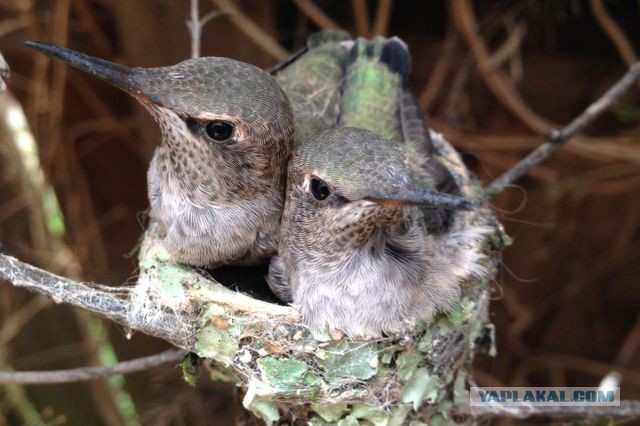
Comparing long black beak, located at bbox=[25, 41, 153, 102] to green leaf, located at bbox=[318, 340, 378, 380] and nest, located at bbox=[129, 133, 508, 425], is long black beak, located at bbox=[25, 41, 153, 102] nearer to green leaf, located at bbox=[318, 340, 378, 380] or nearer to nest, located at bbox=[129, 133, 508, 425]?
nest, located at bbox=[129, 133, 508, 425]

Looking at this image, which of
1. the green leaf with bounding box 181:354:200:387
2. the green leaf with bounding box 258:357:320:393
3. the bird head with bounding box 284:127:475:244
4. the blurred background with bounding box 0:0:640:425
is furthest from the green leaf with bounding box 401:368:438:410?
the blurred background with bounding box 0:0:640:425

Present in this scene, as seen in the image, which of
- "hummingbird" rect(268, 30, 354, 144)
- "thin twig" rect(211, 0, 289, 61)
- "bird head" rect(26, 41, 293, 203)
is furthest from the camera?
"thin twig" rect(211, 0, 289, 61)

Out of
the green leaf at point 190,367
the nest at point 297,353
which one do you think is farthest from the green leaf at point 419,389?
the green leaf at point 190,367

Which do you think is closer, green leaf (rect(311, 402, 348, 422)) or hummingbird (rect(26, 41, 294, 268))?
hummingbird (rect(26, 41, 294, 268))

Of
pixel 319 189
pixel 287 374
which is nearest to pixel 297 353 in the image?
pixel 287 374

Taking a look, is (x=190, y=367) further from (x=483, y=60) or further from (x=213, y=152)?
(x=483, y=60)

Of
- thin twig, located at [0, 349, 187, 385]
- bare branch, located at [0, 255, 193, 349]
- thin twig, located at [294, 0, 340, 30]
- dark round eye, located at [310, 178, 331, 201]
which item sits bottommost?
thin twig, located at [0, 349, 187, 385]

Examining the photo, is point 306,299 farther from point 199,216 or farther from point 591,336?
point 591,336
